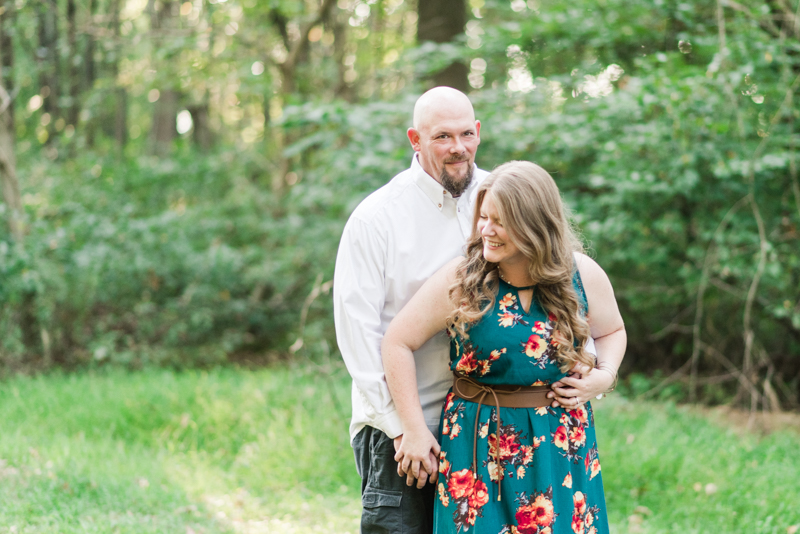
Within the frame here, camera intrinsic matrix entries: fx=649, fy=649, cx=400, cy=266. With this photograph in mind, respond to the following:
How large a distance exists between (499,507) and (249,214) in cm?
778

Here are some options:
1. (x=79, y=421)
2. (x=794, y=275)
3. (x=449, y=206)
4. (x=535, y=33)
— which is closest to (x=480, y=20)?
(x=535, y=33)

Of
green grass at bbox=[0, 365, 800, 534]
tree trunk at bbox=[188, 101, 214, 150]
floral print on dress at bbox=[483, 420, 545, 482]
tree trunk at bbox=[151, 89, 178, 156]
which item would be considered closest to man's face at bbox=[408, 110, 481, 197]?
floral print on dress at bbox=[483, 420, 545, 482]

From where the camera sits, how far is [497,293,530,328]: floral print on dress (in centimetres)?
205

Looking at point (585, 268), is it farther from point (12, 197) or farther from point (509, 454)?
point (12, 197)

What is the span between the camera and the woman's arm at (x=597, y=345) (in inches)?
82.9

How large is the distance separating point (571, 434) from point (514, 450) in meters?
0.20

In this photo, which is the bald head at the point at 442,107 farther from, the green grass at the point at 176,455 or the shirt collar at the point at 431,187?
the green grass at the point at 176,455

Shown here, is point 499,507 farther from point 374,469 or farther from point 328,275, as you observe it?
point 328,275

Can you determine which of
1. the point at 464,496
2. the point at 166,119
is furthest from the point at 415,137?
the point at 166,119

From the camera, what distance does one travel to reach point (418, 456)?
6.86 feet

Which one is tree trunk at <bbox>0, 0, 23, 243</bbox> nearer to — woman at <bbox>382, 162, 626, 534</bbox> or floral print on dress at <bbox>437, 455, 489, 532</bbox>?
woman at <bbox>382, 162, 626, 534</bbox>

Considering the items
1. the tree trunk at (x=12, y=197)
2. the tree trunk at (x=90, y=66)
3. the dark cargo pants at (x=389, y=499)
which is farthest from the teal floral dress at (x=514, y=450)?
the tree trunk at (x=90, y=66)

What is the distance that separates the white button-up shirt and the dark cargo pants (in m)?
0.11

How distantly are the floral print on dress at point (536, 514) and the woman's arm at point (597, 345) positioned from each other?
11.7 inches
